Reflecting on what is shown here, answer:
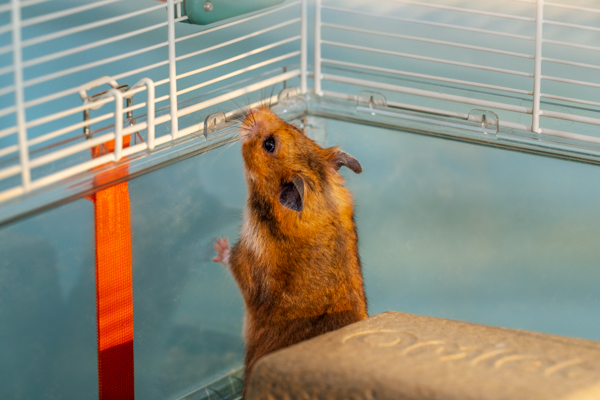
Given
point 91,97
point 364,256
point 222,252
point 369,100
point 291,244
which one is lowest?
point 364,256

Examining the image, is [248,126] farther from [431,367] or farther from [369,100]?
[431,367]

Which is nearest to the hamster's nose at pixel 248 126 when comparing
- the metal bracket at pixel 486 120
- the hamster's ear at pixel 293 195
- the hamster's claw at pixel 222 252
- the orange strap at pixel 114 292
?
the hamster's ear at pixel 293 195

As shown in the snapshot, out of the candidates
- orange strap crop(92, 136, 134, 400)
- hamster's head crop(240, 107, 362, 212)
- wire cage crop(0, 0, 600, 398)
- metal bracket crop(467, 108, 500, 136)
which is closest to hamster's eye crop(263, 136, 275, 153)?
hamster's head crop(240, 107, 362, 212)

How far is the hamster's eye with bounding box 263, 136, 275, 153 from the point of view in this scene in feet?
7.97

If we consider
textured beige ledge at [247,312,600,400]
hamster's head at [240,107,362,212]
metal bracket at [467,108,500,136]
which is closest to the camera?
textured beige ledge at [247,312,600,400]

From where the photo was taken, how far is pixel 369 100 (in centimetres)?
272

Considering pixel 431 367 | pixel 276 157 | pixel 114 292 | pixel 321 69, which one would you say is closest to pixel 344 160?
pixel 276 157

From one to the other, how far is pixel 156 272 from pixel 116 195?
0.40 metres

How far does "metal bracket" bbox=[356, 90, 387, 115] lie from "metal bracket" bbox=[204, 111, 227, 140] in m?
0.62

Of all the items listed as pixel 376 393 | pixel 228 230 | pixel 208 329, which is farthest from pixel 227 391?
pixel 376 393

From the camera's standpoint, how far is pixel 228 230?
2.68 metres

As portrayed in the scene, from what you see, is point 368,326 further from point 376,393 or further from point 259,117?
point 259,117

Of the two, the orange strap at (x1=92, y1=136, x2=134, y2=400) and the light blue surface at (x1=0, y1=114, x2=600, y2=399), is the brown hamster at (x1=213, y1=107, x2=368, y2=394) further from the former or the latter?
the orange strap at (x1=92, y1=136, x2=134, y2=400)

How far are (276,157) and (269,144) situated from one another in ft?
0.18
